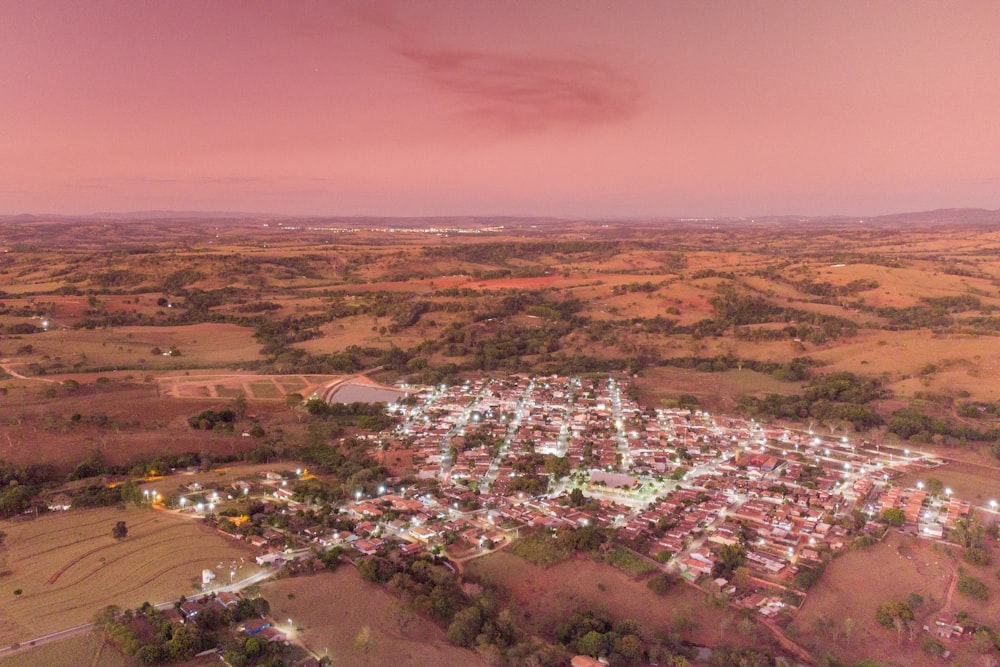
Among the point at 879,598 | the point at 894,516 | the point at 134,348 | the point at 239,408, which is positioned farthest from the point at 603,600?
the point at 134,348

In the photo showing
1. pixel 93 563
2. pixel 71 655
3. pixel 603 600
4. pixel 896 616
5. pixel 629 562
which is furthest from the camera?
pixel 629 562

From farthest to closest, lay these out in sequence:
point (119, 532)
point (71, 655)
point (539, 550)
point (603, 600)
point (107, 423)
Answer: point (107, 423), point (119, 532), point (539, 550), point (603, 600), point (71, 655)

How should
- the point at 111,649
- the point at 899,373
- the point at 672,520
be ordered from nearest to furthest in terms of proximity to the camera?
the point at 111,649 < the point at 672,520 < the point at 899,373

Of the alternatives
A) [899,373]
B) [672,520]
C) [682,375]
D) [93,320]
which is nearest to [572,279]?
[682,375]

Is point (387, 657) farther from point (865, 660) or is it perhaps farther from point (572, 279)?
point (572, 279)

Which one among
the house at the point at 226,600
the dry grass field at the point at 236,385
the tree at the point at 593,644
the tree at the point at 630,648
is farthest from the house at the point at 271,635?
the dry grass field at the point at 236,385

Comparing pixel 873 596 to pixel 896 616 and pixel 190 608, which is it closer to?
pixel 896 616
